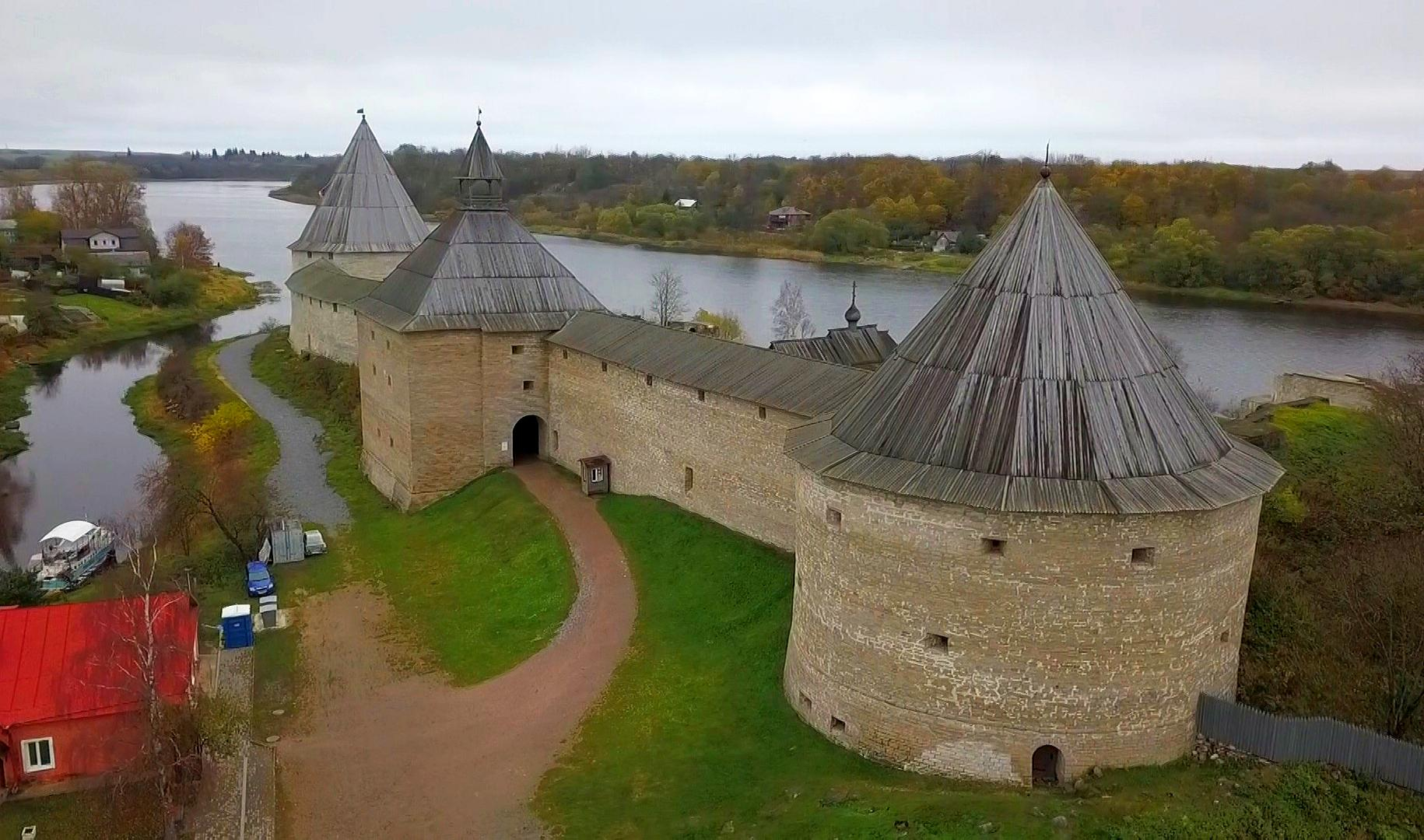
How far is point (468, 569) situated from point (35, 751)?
6310 mm

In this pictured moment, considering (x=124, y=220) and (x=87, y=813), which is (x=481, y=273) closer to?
(x=87, y=813)

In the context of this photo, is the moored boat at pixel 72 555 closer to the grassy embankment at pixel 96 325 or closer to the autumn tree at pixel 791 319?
the grassy embankment at pixel 96 325

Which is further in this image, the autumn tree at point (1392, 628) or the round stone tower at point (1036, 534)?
the autumn tree at point (1392, 628)

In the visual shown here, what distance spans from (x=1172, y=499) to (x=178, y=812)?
8.99 meters

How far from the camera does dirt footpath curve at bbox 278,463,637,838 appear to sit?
9.92 m

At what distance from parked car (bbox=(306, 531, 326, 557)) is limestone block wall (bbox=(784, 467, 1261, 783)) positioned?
10251mm

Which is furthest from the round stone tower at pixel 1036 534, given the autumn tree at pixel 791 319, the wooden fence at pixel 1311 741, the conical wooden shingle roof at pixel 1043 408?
the autumn tree at pixel 791 319

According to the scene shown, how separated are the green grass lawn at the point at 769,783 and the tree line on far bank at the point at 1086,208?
33.3 m

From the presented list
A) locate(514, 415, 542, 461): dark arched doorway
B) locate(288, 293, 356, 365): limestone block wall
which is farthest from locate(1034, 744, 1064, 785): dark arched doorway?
locate(288, 293, 356, 365): limestone block wall

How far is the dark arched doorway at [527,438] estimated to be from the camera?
63.7ft

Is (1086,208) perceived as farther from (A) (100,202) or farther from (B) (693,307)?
(A) (100,202)

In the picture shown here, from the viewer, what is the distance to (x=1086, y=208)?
152ft

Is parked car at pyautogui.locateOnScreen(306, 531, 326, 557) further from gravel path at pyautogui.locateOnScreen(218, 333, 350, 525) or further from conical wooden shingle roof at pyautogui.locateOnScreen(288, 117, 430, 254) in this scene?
conical wooden shingle roof at pyautogui.locateOnScreen(288, 117, 430, 254)

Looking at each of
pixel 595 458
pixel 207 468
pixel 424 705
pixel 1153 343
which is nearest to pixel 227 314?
pixel 207 468
